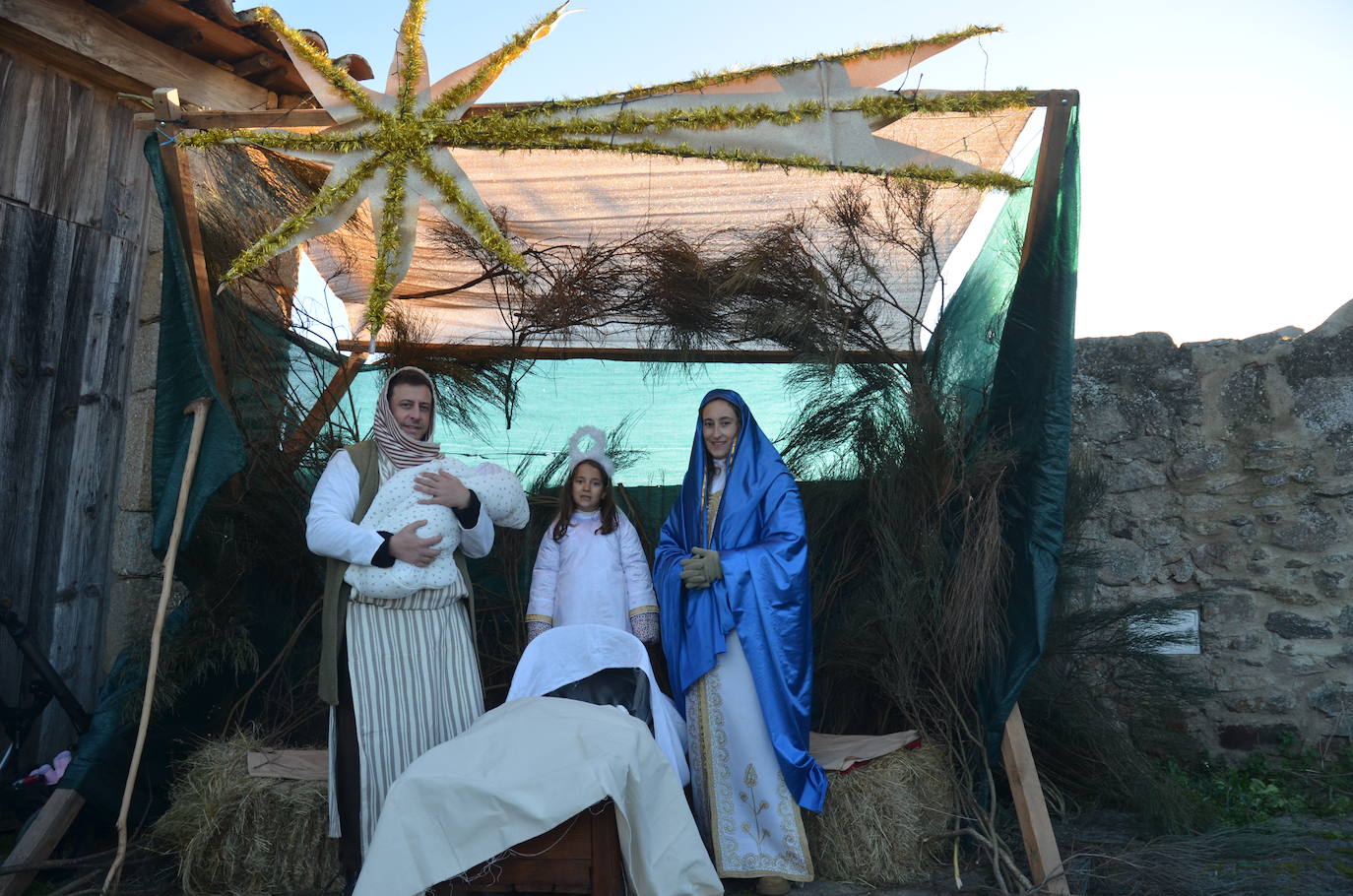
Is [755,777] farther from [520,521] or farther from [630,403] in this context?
[630,403]

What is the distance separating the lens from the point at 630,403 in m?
5.43

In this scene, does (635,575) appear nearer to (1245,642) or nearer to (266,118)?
(266,118)

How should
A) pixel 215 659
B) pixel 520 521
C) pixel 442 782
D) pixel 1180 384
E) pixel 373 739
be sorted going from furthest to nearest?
1. pixel 1180 384
2. pixel 215 659
3. pixel 520 521
4. pixel 373 739
5. pixel 442 782

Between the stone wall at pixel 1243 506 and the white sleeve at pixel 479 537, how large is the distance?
10.4 feet

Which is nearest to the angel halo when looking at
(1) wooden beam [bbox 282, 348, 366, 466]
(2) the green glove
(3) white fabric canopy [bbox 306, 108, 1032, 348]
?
(2) the green glove

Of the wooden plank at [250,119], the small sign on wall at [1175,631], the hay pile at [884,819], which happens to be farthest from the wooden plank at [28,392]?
the small sign on wall at [1175,631]

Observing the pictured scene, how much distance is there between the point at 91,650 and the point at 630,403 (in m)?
2.92

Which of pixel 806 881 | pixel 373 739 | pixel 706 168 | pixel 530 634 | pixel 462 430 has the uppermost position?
pixel 706 168

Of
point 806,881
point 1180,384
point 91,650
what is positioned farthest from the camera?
point 1180,384

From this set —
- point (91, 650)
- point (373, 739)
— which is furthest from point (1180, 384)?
point (91, 650)

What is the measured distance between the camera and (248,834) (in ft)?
11.9

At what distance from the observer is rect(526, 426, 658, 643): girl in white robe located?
3965 millimetres

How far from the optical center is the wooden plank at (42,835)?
3.47 m

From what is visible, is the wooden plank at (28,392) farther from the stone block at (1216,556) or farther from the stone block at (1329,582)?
the stone block at (1329,582)
